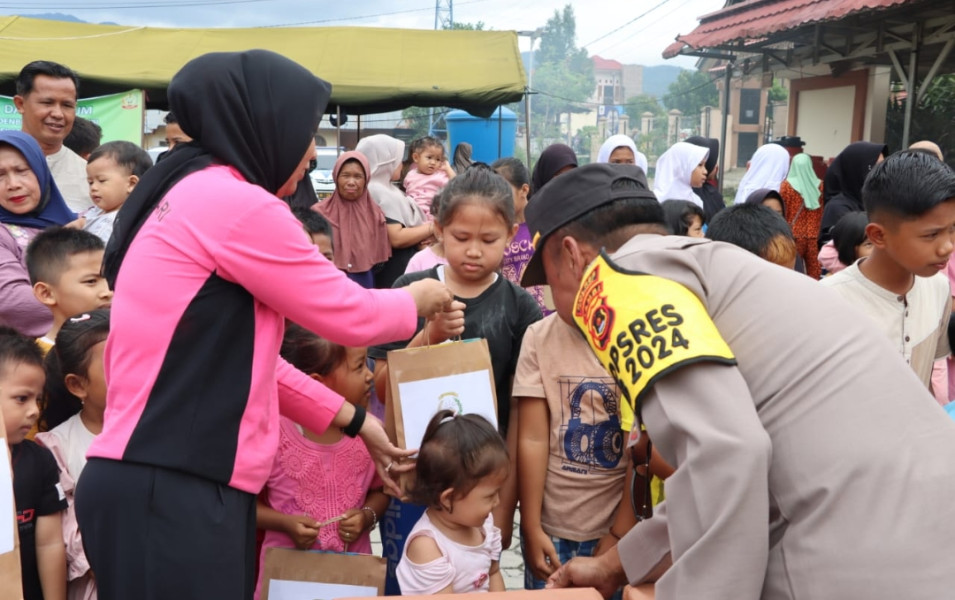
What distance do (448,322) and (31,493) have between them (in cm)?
121

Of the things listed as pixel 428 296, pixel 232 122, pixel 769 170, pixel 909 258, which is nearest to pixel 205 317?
pixel 232 122

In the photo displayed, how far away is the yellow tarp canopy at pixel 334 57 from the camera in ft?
30.3

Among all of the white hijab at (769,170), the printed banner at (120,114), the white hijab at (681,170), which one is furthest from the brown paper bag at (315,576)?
the printed banner at (120,114)

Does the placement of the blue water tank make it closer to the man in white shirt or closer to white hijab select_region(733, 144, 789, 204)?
white hijab select_region(733, 144, 789, 204)

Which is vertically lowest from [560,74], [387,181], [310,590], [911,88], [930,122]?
[310,590]

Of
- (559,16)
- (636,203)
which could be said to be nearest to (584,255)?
(636,203)

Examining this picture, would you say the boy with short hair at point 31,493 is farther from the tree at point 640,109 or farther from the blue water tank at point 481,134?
the tree at point 640,109

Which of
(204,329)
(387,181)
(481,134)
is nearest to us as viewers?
(204,329)

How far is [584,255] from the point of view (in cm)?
176

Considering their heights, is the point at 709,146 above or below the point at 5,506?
above

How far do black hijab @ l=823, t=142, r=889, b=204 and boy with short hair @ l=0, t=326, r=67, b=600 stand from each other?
538cm

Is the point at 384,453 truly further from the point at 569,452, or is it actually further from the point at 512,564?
the point at 512,564

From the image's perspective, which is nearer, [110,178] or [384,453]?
[384,453]

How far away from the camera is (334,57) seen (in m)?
10.2
